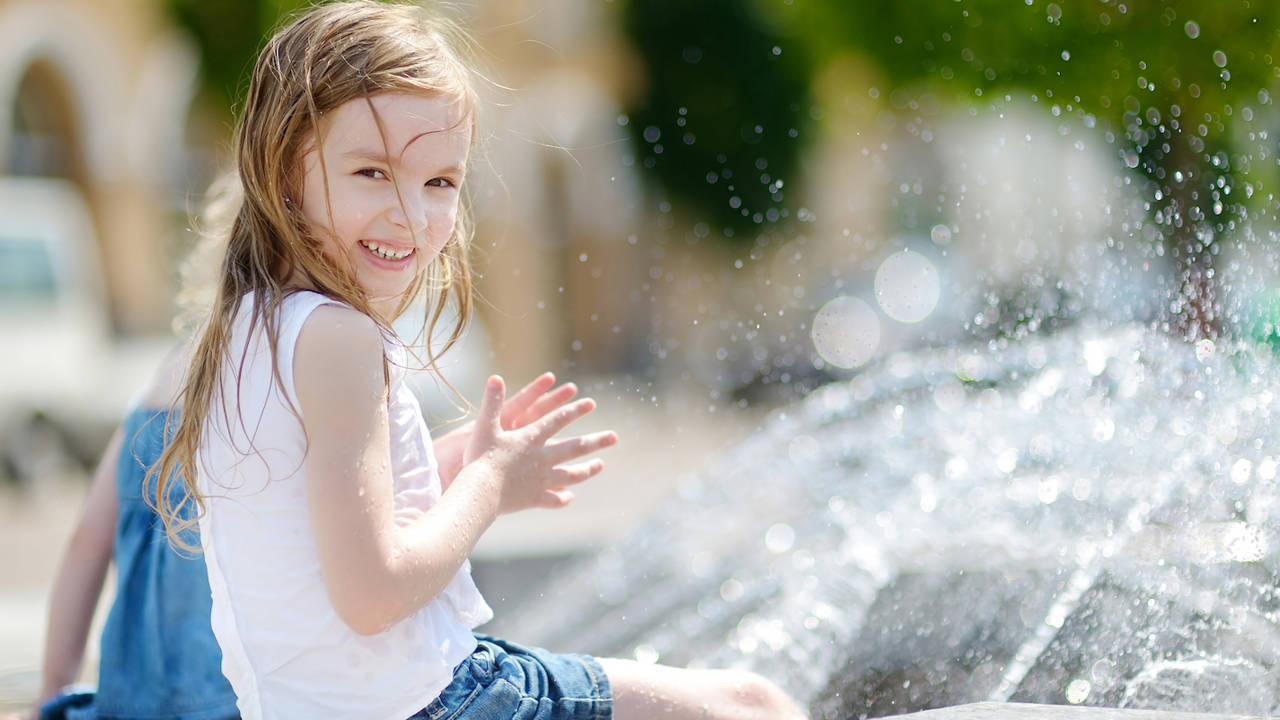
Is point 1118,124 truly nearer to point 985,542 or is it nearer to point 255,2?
point 985,542

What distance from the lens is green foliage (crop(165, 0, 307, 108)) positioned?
14.8m

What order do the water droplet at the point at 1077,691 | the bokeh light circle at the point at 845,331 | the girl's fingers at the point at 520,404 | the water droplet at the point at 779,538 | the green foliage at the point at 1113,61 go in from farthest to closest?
the bokeh light circle at the point at 845,331, the green foliage at the point at 1113,61, the water droplet at the point at 779,538, the water droplet at the point at 1077,691, the girl's fingers at the point at 520,404

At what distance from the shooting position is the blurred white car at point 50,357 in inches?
335

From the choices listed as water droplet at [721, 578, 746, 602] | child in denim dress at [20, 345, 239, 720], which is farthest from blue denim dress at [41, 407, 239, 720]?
water droplet at [721, 578, 746, 602]

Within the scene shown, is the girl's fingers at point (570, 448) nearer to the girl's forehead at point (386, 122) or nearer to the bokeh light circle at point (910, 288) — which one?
the girl's forehead at point (386, 122)

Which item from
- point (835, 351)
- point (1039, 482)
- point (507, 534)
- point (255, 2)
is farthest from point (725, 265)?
point (1039, 482)

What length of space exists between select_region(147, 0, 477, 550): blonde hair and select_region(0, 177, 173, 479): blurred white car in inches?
299

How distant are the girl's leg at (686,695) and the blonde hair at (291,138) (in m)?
0.42

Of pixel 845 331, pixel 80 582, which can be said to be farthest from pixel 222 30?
pixel 80 582

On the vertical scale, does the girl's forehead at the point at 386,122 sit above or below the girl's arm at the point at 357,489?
above

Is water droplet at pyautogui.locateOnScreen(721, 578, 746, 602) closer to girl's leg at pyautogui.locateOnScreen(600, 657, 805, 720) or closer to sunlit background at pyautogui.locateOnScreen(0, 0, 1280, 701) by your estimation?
sunlit background at pyautogui.locateOnScreen(0, 0, 1280, 701)

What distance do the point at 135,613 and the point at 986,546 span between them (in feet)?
5.53

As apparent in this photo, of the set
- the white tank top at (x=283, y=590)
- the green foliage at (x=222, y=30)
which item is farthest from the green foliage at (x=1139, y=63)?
the green foliage at (x=222, y=30)

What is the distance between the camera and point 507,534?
4516 mm
